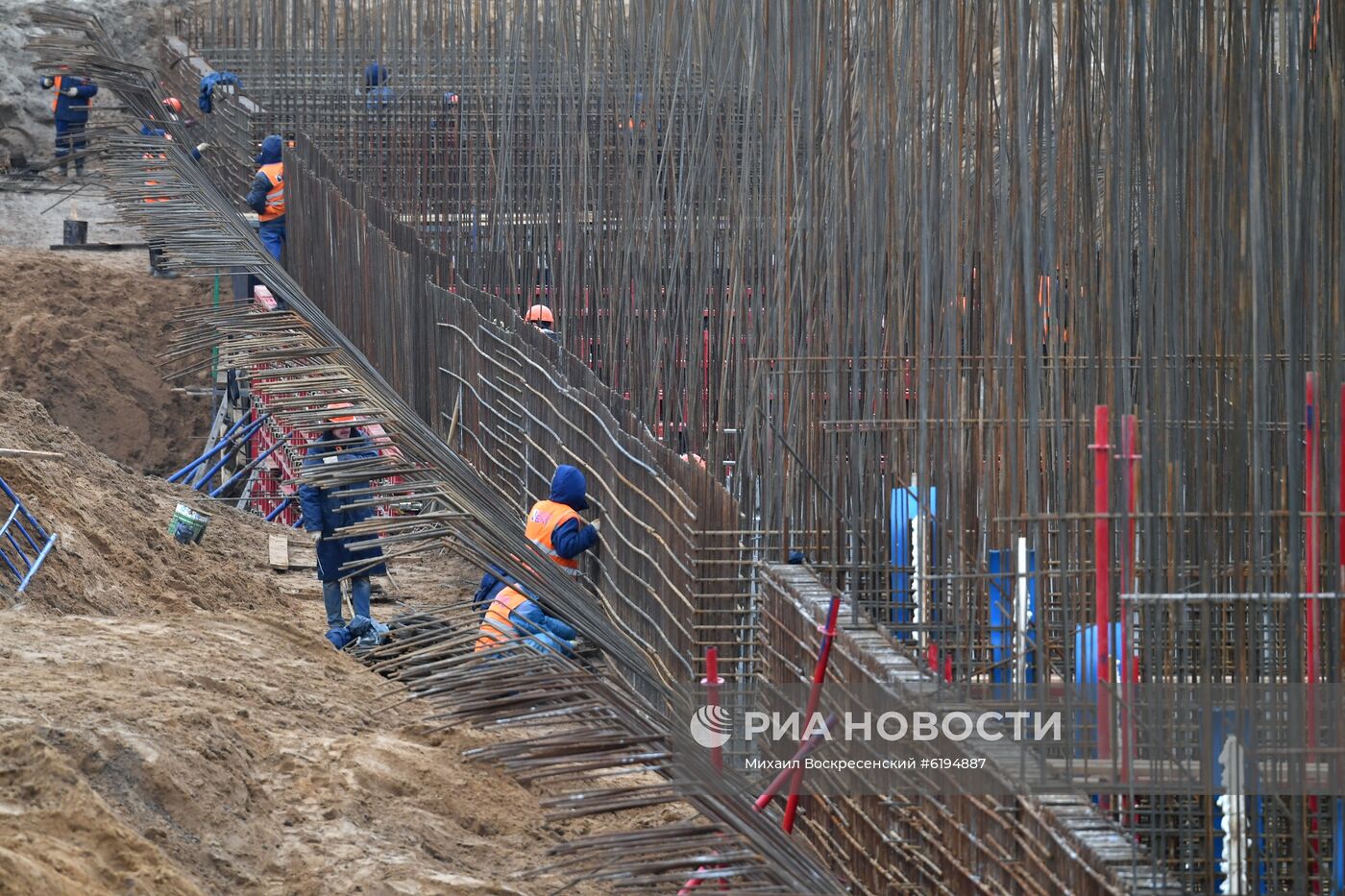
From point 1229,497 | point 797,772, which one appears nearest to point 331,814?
point 797,772

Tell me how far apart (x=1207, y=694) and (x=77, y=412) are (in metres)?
17.4

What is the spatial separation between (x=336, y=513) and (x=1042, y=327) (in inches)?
180

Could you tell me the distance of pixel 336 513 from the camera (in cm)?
1084

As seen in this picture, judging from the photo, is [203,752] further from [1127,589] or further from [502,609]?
[1127,589]

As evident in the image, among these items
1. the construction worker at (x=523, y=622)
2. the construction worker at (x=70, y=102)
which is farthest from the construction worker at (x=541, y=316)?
the construction worker at (x=70, y=102)

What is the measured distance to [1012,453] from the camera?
614 cm

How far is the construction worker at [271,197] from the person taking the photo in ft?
54.3

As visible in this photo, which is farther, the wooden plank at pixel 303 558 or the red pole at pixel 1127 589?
the wooden plank at pixel 303 558

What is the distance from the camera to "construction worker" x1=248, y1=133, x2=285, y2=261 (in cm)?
1656

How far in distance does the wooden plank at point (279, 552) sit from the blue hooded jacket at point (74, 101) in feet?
31.3

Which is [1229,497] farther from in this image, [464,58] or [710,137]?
[464,58]

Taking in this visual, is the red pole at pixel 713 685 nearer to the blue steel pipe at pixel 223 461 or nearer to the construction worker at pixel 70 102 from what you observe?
the blue steel pipe at pixel 223 461

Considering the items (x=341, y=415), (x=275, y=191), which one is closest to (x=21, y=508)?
(x=341, y=415)

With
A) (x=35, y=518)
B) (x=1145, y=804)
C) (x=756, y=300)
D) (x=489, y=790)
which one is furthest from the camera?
(x=35, y=518)
